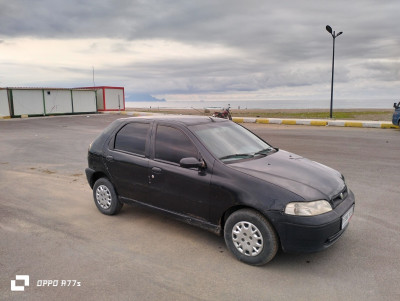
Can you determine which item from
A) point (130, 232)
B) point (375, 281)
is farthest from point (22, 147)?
point (375, 281)

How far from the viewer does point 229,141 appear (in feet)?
15.1

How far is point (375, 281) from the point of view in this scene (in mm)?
3385

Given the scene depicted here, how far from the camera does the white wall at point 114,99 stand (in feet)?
116

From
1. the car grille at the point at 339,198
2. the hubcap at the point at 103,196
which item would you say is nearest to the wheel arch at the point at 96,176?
the hubcap at the point at 103,196

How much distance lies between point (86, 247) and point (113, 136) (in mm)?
1824

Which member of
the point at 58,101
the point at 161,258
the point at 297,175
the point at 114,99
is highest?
the point at 114,99

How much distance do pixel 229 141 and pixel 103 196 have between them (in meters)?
2.31

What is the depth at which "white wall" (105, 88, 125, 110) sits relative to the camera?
35.4 meters

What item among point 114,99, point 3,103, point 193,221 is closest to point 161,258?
point 193,221

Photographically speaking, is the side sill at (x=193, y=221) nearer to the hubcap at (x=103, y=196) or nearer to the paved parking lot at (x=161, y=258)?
the paved parking lot at (x=161, y=258)

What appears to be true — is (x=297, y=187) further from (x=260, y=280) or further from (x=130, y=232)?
(x=130, y=232)

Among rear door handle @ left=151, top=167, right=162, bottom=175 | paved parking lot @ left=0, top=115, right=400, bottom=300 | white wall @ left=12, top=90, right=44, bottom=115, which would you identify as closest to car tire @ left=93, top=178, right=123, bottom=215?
paved parking lot @ left=0, top=115, right=400, bottom=300

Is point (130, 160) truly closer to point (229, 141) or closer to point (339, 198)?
point (229, 141)

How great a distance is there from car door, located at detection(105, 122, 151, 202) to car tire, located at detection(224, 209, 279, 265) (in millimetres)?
1473
